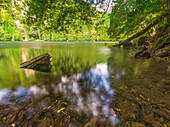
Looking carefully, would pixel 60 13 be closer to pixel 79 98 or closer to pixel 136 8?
pixel 79 98

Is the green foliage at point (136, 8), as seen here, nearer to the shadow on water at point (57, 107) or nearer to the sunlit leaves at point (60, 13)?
the sunlit leaves at point (60, 13)

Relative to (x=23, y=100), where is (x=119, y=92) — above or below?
above

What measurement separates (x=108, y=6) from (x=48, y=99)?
24.7 feet

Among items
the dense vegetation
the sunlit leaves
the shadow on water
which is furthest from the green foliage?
the shadow on water

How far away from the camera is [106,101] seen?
9.75 feet

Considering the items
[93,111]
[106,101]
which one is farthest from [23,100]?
[106,101]

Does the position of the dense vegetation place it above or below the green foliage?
below

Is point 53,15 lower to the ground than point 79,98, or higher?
higher

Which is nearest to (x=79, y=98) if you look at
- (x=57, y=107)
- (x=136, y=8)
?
(x=57, y=107)

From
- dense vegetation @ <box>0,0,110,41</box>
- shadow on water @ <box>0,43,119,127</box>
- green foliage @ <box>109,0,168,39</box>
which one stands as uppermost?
green foliage @ <box>109,0,168,39</box>

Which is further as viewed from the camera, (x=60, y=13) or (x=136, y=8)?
(x=136, y=8)

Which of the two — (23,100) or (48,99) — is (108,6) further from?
(23,100)

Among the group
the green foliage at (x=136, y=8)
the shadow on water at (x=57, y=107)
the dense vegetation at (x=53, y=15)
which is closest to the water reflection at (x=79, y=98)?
the shadow on water at (x=57, y=107)

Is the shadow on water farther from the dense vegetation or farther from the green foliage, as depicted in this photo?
the green foliage
